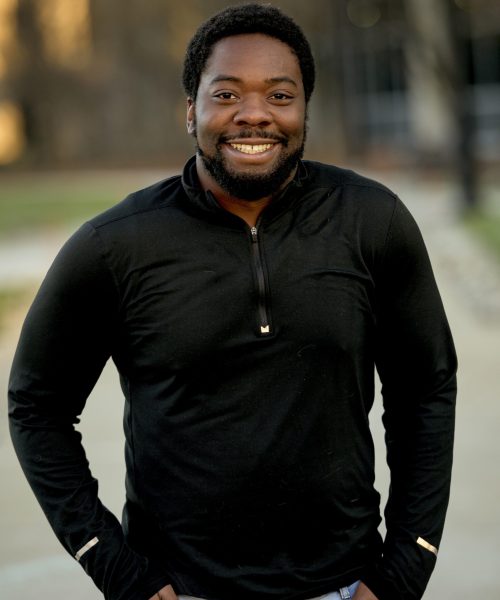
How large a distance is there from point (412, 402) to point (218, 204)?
62 centimetres

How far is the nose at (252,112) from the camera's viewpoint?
2.33 metres

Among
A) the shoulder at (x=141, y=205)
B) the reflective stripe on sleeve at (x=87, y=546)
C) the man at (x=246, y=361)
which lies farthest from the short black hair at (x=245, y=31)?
the reflective stripe on sleeve at (x=87, y=546)

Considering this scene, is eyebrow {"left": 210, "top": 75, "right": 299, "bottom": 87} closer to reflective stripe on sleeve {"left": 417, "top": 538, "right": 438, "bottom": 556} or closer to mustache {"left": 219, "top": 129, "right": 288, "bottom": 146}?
mustache {"left": 219, "top": 129, "right": 288, "bottom": 146}

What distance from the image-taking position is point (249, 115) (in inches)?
91.7

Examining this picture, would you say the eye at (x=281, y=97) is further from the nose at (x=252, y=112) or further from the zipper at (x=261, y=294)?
the zipper at (x=261, y=294)

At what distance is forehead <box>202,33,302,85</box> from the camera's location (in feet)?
7.68

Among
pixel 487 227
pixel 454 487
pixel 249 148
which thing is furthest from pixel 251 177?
pixel 487 227

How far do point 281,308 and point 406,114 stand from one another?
27.7 meters

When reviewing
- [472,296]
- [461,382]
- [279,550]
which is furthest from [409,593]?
[472,296]

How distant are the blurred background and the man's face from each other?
8.25 feet

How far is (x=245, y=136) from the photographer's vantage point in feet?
7.72

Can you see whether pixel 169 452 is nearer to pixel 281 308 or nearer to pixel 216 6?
pixel 281 308

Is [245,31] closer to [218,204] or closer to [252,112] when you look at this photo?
[252,112]

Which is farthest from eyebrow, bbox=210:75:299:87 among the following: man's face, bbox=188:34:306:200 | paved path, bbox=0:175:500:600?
paved path, bbox=0:175:500:600
